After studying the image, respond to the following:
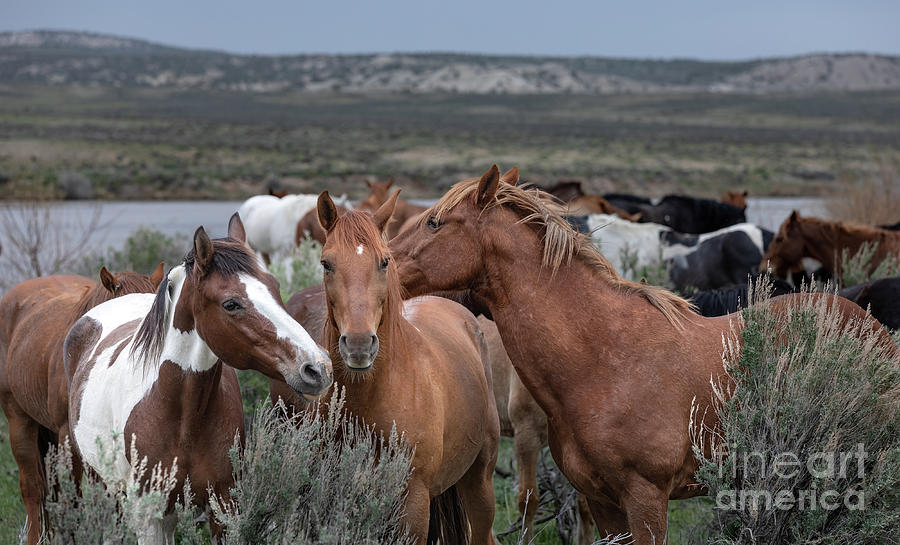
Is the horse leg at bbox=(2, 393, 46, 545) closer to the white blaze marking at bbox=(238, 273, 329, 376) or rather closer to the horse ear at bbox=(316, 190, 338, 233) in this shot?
the white blaze marking at bbox=(238, 273, 329, 376)

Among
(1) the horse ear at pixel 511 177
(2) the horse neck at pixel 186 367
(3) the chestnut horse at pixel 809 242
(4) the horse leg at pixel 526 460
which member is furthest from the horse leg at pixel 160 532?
(3) the chestnut horse at pixel 809 242

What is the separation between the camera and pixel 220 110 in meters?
83.6

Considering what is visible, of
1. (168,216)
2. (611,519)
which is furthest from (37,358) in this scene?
(168,216)

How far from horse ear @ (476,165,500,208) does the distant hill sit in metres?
107

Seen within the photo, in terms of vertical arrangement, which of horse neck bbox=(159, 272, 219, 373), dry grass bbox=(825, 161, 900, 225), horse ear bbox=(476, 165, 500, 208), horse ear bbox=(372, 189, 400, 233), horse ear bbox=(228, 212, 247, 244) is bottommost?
dry grass bbox=(825, 161, 900, 225)

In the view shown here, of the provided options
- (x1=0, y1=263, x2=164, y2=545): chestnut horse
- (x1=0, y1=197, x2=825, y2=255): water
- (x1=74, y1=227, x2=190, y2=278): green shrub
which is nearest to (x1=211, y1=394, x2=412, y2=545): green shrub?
(x1=0, y1=263, x2=164, y2=545): chestnut horse

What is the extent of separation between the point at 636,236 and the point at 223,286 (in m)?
7.91

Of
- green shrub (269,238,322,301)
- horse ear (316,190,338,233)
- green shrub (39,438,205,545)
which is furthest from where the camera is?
green shrub (269,238,322,301)

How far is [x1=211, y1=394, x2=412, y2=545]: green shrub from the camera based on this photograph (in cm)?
321

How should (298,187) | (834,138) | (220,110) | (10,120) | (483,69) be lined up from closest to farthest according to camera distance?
(298,187)
(10,120)
(834,138)
(220,110)
(483,69)

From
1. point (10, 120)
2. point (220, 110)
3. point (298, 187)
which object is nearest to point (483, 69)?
Answer: point (220, 110)

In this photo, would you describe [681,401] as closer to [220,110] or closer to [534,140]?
[534,140]

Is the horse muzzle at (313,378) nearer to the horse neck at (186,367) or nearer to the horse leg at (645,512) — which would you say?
the horse neck at (186,367)

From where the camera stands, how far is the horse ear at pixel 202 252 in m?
3.44
